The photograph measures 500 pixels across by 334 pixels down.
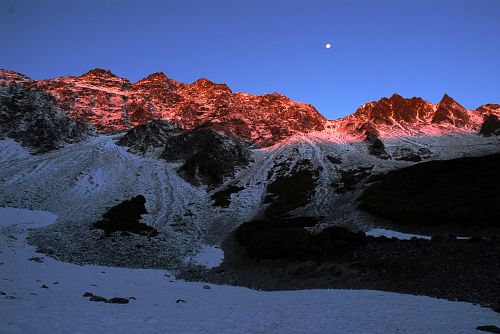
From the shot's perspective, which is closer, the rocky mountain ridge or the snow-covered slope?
the snow-covered slope

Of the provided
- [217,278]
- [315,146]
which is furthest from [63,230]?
[315,146]

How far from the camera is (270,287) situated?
3120 cm

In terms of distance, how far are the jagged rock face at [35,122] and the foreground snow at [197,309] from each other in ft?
283

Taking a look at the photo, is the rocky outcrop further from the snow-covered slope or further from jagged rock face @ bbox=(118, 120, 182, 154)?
jagged rock face @ bbox=(118, 120, 182, 154)

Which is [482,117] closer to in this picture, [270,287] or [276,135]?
[276,135]

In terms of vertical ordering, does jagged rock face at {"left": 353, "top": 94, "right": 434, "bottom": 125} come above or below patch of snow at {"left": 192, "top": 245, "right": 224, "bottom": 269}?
above

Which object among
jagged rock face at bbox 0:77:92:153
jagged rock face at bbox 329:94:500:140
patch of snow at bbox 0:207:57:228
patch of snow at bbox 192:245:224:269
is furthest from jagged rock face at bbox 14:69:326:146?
patch of snow at bbox 192:245:224:269

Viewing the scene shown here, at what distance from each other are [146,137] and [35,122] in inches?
1274

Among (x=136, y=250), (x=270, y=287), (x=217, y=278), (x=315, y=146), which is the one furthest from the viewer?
(x=315, y=146)

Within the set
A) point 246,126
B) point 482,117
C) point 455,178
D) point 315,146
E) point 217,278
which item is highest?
point 482,117

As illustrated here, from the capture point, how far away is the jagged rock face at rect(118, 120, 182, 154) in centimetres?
11332

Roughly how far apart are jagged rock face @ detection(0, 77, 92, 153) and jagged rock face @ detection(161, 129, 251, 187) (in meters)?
30.3

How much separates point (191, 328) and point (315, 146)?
4450 inches

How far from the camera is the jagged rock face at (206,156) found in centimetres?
9193
